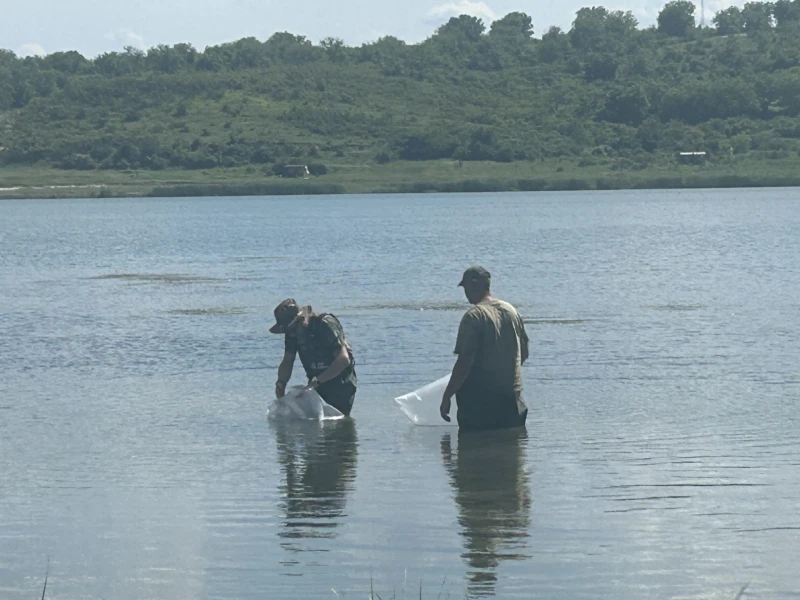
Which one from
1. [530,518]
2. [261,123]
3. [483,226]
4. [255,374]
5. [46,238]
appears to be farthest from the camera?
[261,123]

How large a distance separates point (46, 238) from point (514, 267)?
1238 inches

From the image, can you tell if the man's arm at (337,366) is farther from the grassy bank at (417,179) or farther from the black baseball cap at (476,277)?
the grassy bank at (417,179)

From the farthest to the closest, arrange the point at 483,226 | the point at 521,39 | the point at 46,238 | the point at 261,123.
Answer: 1. the point at 521,39
2. the point at 261,123
3. the point at 483,226
4. the point at 46,238

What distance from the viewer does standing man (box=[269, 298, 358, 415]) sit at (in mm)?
12930

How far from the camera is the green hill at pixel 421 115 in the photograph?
11806cm

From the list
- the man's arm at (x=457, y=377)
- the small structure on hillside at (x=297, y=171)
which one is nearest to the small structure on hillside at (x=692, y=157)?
the small structure on hillside at (x=297, y=171)

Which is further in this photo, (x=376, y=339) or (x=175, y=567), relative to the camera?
(x=376, y=339)

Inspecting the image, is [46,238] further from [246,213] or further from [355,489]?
[355,489]

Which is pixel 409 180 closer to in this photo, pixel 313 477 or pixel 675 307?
pixel 675 307

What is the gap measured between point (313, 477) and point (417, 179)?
10939 centimetres

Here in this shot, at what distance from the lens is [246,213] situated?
96.7m

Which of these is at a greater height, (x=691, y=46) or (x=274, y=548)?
(x=691, y=46)

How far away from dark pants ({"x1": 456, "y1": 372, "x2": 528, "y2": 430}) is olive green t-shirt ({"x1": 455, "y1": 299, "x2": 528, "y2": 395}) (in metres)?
0.15

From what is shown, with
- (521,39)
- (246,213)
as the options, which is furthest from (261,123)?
(521,39)
